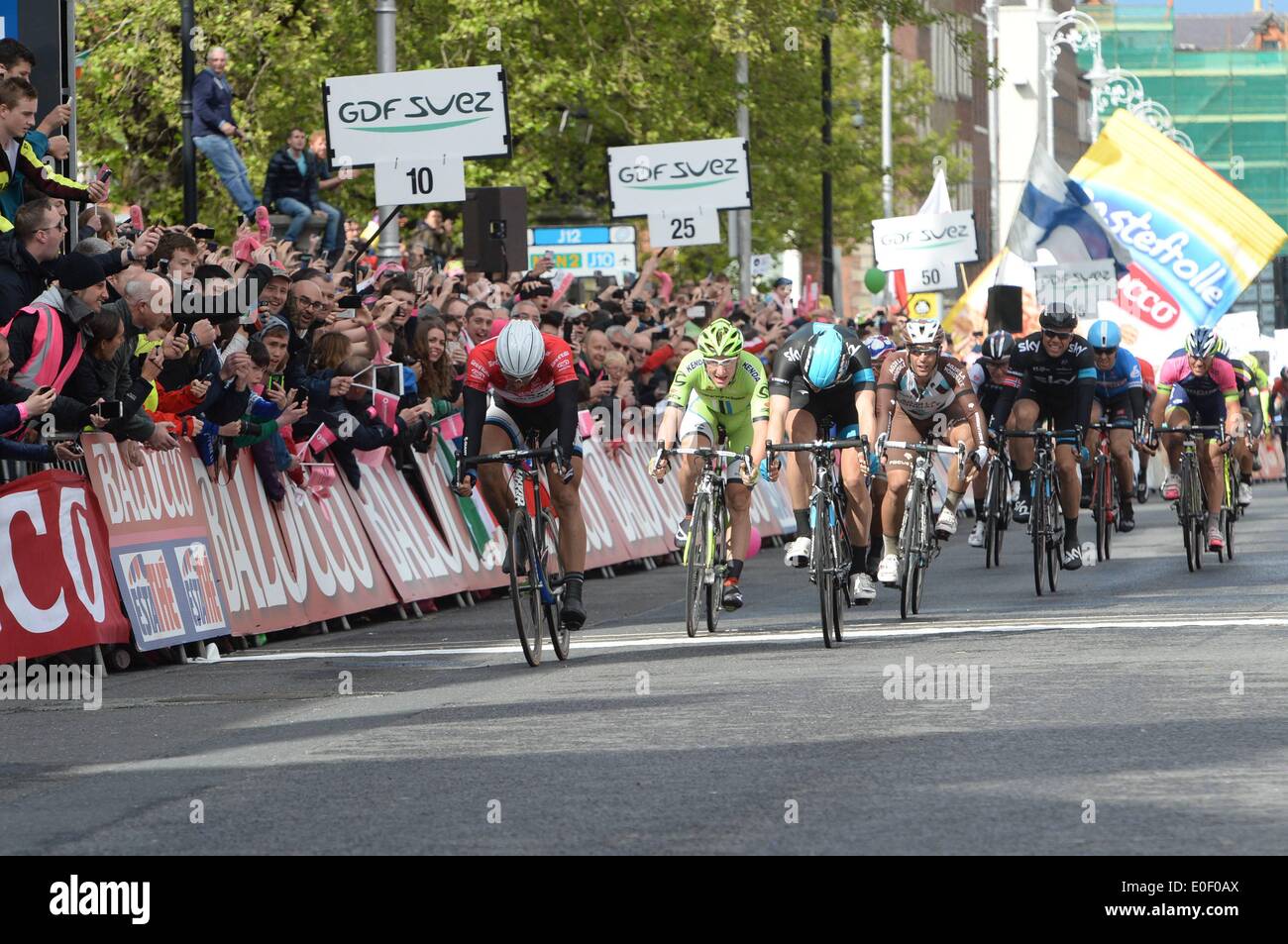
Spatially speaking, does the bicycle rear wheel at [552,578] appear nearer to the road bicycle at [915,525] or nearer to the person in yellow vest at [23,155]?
the person in yellow vest at [23,155]

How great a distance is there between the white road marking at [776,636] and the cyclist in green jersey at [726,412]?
0.68 m

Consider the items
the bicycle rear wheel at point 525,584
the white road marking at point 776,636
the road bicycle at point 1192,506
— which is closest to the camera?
the bicycle rear wheel at point 525,584

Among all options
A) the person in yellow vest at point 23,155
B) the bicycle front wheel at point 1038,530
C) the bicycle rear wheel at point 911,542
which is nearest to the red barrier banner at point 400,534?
the bicycle rear wheel at point 911,542

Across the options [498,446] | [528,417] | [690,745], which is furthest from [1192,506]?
[690,745]

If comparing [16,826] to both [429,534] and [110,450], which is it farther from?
[429,534]

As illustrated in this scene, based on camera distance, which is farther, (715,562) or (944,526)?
(944,526)

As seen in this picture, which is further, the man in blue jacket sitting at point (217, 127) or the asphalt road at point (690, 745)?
the man in blue jacket sitting at point (217, 127)

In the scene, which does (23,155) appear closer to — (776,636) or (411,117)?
(776,636)

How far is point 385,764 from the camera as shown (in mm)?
9586

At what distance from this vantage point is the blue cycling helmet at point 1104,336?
22.2 metres

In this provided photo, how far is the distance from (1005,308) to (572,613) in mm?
17747

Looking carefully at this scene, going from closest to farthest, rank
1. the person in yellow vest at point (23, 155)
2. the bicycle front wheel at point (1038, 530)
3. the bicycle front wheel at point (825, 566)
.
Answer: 1. the person in yellow vest at point (23, 155)
2. the bicycle front wheel at point (825, 566)
3. the bicycle front wheel at point (1038, 530)

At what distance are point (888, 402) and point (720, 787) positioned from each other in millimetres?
8547

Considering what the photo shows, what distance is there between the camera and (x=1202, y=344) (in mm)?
21812
